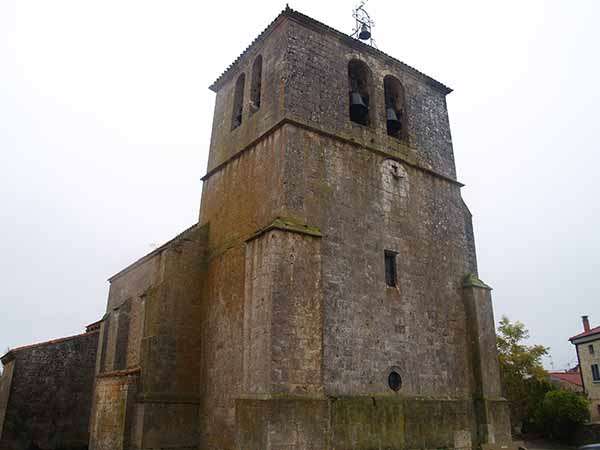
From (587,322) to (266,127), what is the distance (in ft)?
118

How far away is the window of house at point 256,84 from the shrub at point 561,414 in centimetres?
2278

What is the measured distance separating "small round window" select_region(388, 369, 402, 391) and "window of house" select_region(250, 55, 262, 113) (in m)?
8.13

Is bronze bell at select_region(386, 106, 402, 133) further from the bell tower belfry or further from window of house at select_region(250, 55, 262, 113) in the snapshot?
window of house at select_region(250, 55, 262, 113)

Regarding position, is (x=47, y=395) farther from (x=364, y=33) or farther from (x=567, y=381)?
(x=567, y=381)

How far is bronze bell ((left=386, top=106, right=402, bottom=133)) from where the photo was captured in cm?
1530

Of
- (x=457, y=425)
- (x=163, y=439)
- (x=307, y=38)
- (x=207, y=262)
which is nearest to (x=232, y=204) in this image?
(x=207, y=262)

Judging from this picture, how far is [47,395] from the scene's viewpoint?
1836 cm

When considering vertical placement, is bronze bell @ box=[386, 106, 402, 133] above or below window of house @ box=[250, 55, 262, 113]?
below

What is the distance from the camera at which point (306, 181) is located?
12523 mm

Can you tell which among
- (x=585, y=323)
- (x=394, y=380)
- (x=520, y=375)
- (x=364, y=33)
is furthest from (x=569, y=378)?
(x=394, y=380)

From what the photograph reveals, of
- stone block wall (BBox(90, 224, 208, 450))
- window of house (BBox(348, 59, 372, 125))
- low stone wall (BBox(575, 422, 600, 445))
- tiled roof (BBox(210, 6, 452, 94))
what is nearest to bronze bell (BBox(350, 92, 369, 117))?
window of house (BBox(348, 59, 372, 125))

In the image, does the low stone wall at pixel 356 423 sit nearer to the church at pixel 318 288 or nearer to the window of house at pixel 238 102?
the church at pixel 318 288

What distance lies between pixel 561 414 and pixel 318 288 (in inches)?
866

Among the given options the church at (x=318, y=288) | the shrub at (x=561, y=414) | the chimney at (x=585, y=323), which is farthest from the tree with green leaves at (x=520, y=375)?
the church at (x=318, y=288)
